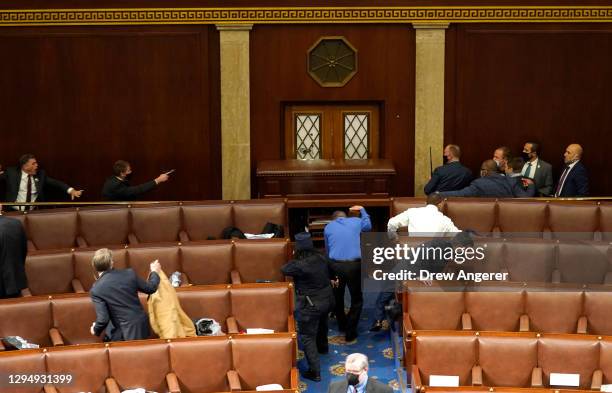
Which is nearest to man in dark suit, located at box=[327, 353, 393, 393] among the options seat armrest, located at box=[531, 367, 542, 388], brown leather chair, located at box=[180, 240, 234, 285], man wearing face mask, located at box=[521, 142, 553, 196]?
seat armrest, located at box=[531, 367, 542, 388]

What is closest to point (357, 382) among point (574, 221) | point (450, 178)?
point (574, 221)

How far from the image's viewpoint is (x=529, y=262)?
871cm

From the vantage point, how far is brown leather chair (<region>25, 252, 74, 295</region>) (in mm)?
8680

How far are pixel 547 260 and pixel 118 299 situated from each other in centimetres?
370

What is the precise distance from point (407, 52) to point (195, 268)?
4.52 metres

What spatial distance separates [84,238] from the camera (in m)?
9.74

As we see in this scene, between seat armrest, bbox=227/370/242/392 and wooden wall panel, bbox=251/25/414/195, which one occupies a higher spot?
wooden wall panel, bbox=251/25/414/195

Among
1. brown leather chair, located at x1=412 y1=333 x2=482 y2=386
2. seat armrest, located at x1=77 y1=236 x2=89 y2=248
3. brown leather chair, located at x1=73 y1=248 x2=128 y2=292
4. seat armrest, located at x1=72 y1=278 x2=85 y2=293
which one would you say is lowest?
brown leather chair, located at x1=412 y1=333 x2=482 y2=386

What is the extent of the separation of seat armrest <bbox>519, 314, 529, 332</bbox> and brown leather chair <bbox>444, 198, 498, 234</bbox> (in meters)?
1.96

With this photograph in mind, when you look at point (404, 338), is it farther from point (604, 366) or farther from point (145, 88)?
point (145, 88)

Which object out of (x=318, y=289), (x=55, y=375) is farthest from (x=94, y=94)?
(x=55, y=375)

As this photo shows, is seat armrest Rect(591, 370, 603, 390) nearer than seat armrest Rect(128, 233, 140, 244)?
Yes

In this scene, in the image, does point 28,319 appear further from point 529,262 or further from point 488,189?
point 488,189

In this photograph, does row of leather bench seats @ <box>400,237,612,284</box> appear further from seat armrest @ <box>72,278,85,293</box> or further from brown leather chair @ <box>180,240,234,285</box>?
seat armrest @ <box>72,278,85,293</box>
